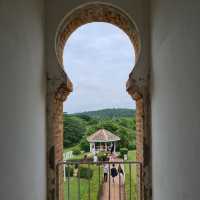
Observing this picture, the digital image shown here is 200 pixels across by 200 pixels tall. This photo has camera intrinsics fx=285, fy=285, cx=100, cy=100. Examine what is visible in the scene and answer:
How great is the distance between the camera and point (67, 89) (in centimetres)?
292

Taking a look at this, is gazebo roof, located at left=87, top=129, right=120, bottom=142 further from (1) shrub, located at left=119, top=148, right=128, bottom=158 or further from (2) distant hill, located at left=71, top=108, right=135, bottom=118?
(2) distant hill, located at left=71, top=108, right=135, bottom=118

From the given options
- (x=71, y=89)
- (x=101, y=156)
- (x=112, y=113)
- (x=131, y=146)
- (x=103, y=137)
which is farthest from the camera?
(x=131, y=146)

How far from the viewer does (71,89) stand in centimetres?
305

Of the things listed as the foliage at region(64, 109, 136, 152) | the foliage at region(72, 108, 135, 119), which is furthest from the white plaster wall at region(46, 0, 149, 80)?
the foliage at region(64, 109, 136, 152)
